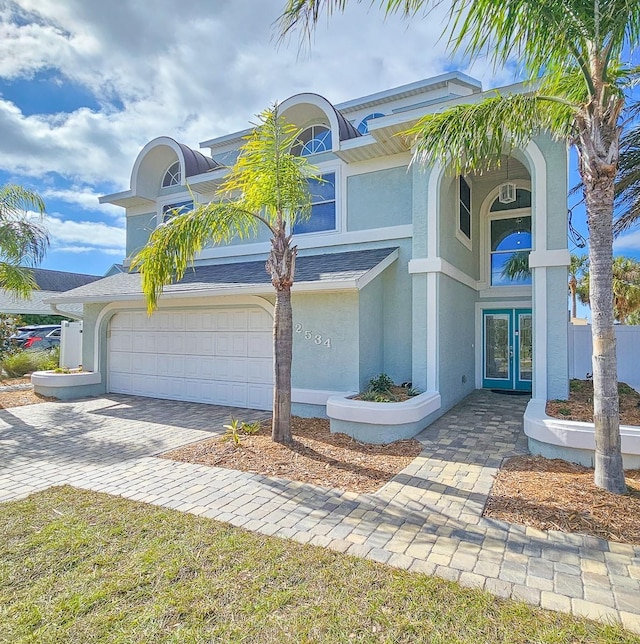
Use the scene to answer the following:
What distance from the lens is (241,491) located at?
17.7 ft

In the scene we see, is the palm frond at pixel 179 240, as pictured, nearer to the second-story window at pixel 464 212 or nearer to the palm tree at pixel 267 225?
the palm tree at pixel 267 225

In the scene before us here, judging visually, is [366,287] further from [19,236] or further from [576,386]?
[19,236]

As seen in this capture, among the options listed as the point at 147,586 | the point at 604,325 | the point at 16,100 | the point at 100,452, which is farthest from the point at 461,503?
the point at 16,100

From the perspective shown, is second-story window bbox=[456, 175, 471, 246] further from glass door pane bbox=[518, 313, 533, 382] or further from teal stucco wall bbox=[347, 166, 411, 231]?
glass door pane bbox=[518, 313, 533, 382]

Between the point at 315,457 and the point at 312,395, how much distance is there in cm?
283

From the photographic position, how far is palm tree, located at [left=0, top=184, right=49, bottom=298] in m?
11.3

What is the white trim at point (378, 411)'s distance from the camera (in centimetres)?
743

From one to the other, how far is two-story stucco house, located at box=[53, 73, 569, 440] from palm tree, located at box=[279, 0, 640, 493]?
81.1 inches

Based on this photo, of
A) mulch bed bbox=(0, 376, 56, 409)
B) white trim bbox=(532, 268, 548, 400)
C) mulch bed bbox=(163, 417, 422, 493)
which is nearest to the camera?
mulch bed bbox=(163, 417, 422, 493)

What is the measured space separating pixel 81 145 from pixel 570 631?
58.2 feet

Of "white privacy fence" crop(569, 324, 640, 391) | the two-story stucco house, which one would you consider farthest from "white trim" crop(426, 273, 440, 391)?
"white privacy fence" crop(569, 324, 640, 391)

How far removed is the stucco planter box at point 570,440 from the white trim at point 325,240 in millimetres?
5535

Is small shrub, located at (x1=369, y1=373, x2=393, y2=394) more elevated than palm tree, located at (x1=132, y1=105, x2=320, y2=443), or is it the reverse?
palm tree, located at (x1=132, y1=105, x2=320, y2=443)

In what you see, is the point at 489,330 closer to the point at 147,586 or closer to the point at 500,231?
the point at 500,231
